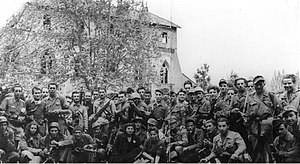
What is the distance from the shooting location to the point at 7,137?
6.25 meters

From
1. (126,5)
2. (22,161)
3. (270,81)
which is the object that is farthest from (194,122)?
(126,5)

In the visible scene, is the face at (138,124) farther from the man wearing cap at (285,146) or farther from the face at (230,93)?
the man wearing cap at (285,146)

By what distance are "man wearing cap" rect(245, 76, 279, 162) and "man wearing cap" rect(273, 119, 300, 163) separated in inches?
5.2

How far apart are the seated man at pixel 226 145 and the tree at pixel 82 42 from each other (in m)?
2.48

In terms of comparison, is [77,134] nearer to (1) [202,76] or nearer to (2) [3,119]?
(2) [3,119]

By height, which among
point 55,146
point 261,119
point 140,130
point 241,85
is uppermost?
point 241,85

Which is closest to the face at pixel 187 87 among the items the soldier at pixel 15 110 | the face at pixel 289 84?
the face at pixel 289 84

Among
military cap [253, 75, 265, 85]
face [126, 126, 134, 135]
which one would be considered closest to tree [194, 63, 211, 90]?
military cap [253, 75, 265, 85]

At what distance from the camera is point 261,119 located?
5742mm

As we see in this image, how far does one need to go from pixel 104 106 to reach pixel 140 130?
97 cm

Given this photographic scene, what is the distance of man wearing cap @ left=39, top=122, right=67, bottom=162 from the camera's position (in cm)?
629

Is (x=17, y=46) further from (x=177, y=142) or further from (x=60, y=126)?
(x=177, y=142)

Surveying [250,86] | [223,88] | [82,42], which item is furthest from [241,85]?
[82,42]

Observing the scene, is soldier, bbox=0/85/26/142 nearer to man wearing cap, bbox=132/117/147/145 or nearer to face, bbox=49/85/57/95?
face, bbox=49/85/57/95
